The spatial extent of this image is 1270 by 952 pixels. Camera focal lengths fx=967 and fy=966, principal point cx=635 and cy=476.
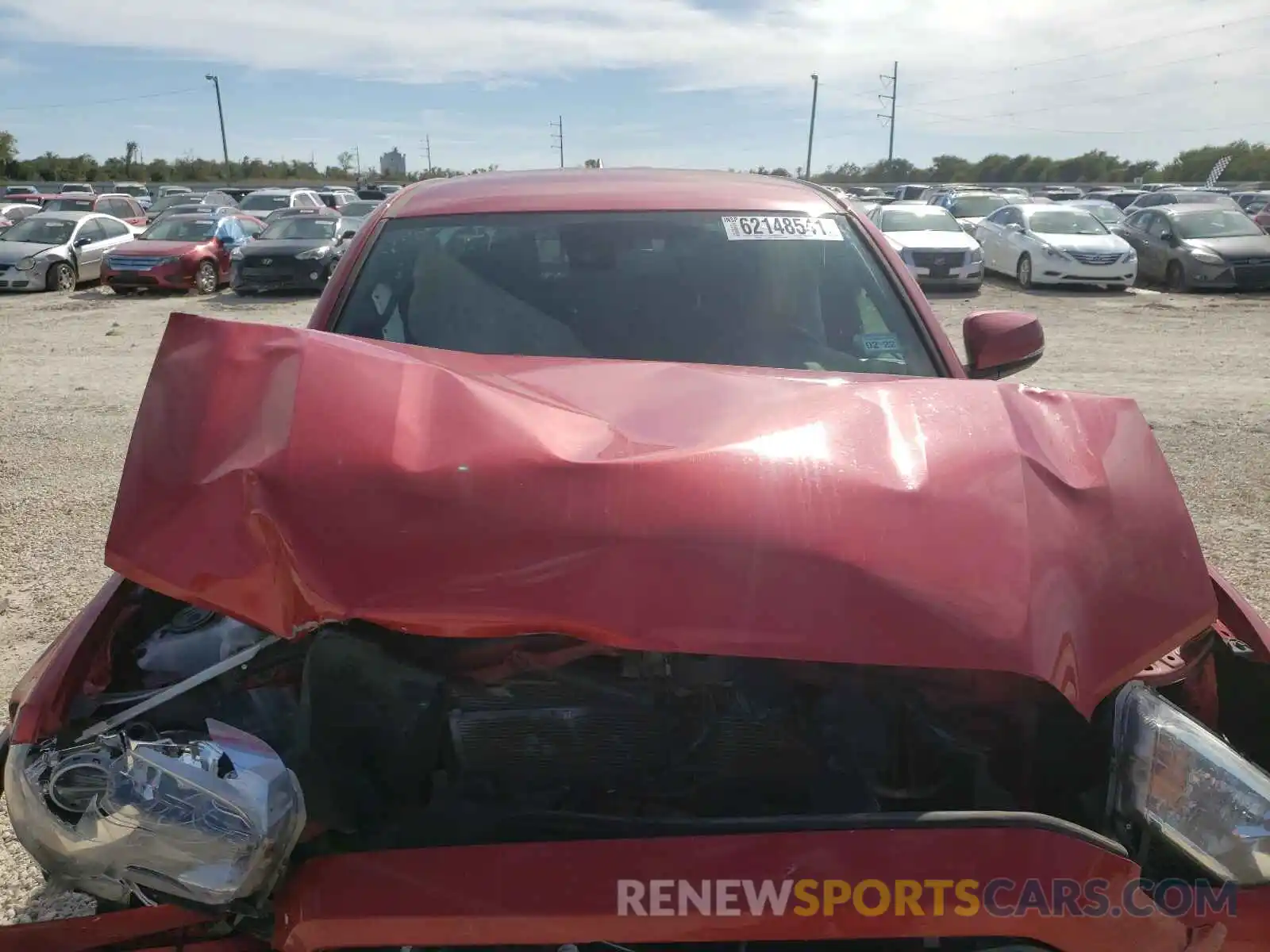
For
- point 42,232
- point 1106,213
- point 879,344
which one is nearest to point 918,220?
point 1106,213

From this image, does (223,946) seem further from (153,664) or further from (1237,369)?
(1237,369)

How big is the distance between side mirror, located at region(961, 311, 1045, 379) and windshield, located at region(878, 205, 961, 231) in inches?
567

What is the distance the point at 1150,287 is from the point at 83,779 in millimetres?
19451

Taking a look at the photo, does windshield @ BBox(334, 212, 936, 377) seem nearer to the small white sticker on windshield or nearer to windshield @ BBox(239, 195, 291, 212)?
the small white sticker on windshield

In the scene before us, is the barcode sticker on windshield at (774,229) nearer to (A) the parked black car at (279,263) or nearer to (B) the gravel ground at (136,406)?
(B) the gravel ground at (136,406)

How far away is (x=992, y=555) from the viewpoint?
1.62 m

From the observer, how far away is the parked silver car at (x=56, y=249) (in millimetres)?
16391

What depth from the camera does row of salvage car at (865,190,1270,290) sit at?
633 inches

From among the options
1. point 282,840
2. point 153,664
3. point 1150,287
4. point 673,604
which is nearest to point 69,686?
point 153,664

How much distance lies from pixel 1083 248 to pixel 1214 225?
2996 mm

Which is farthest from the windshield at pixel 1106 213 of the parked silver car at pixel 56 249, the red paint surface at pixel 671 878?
the red paint surface at pixel 671 878

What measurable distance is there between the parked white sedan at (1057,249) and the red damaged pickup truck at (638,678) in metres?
15.9

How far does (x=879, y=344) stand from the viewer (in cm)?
280

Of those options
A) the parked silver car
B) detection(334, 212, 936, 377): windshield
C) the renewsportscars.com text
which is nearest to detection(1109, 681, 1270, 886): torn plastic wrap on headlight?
the renewsportscars.com text
